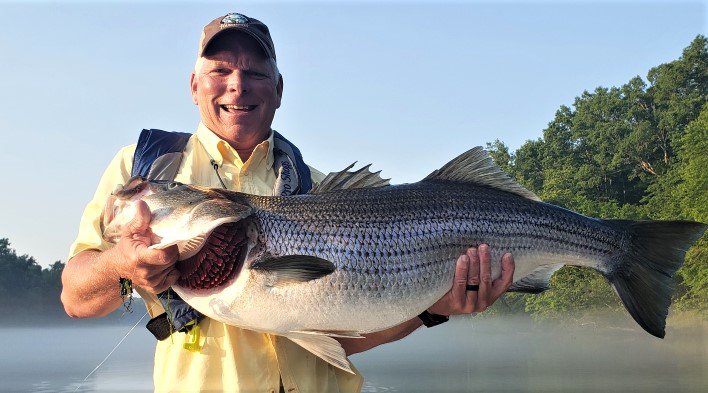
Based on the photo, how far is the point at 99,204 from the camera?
4.91 metres

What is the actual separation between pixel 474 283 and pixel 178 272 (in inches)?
69.3

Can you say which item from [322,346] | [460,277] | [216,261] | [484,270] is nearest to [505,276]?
[484,270]

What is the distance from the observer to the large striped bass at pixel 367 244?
4461mm

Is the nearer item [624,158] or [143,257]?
[143,257]

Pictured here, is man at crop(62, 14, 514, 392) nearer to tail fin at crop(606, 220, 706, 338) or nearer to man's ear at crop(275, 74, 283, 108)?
man's ear at crop(275, 74, 283, 108)

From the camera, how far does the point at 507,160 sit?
73875mm

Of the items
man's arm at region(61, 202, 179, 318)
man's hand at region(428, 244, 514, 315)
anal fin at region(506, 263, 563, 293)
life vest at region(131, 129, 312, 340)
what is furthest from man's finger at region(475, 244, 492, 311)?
man's arm at region(61, 202, 179, 318)

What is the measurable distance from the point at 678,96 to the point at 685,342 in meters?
19.0

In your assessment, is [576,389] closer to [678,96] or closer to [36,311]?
[678,96]

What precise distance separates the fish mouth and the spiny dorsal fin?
12cm

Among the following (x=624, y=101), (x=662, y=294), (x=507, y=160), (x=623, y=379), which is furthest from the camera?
(x=507, y=160)

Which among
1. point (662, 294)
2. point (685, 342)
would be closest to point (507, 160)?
point (685, 342)

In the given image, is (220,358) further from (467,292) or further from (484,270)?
(484,270)

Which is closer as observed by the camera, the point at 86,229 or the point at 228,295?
the point at 228,295
